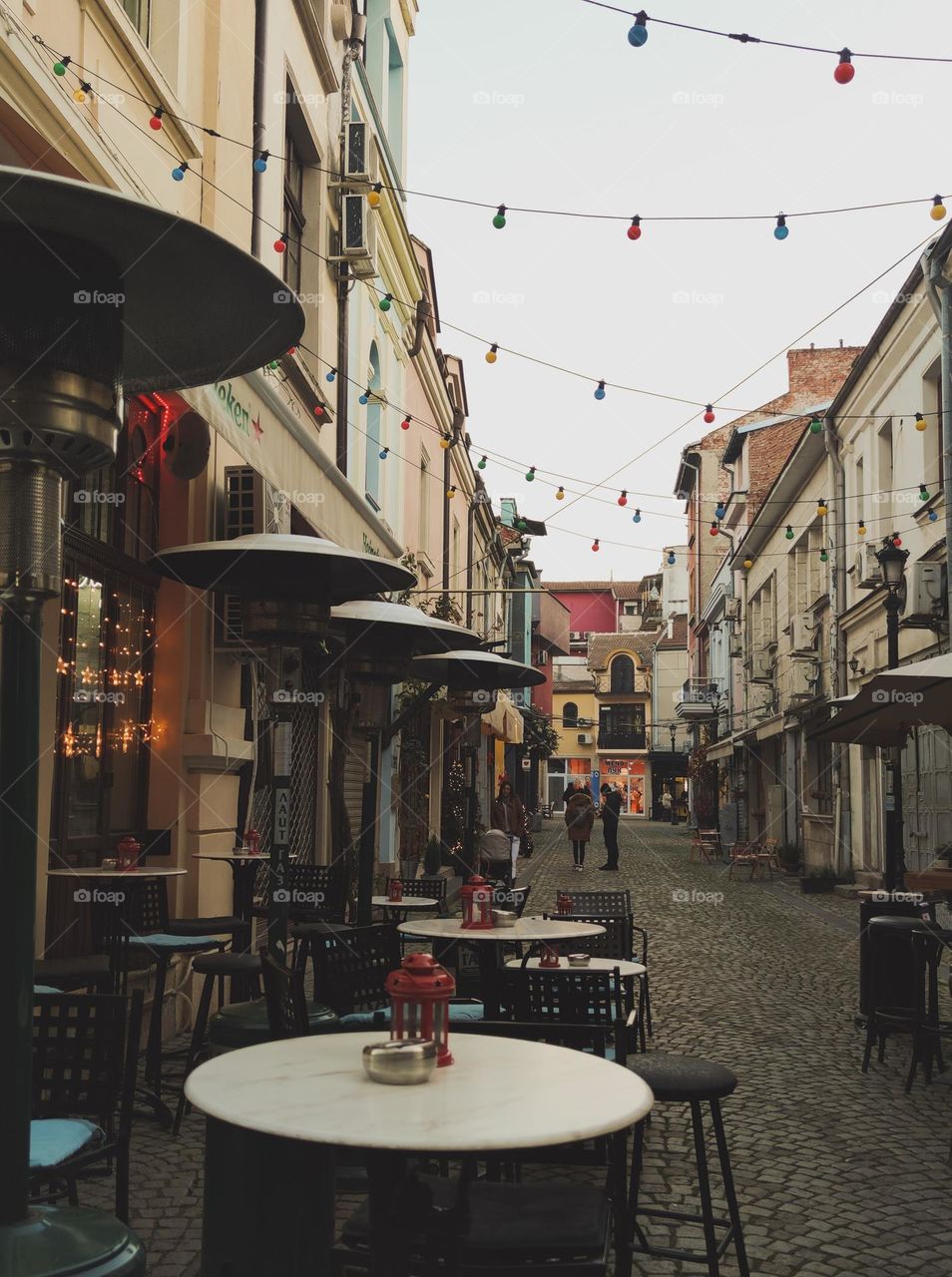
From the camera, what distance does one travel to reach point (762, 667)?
29.9 metres

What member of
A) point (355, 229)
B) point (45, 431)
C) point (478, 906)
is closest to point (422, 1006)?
point (45, 431)

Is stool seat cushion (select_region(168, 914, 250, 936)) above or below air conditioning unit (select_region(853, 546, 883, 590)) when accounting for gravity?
below

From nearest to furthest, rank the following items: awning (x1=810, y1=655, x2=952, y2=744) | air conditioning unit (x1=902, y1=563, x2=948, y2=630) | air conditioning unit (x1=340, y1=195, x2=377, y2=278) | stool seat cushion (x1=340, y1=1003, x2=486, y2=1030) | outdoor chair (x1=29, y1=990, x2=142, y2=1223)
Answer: outdoor chair (x1=29, y1=990, x2=142, y2=1223) < stool seat cushion (x1=340, y1=1003, x2=486, y2=1030) < awning (x1=810, y1=655, x2=952, y2=744) < air conditioning unit (x1=340, y1=195, x2=377, y2=278) < air conditioning unit (x1=902, y1=563, x2=948, y2=630)

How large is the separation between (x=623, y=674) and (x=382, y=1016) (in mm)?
62246

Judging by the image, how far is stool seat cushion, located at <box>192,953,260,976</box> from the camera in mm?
6324

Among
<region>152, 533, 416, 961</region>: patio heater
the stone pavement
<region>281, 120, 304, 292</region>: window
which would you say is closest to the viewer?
the stone pavement

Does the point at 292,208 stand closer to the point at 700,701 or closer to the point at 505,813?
the point at 505,813

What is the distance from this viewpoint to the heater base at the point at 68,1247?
8.44ft

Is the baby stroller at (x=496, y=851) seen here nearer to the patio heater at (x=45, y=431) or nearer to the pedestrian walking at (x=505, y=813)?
the pedestrian walking at (x=505, y=813)

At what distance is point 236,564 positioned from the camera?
6.41 m

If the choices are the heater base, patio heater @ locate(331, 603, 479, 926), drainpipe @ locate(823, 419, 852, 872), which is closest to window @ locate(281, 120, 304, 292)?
patio heater @ locate(331, 603, 479, 926)

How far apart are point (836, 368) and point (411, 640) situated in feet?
94.7

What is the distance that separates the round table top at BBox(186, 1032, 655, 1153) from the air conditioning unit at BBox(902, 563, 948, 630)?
12.8 m

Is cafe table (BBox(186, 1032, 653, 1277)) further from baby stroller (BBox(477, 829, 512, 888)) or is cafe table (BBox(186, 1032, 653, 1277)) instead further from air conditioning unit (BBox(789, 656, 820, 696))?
air conditioning unit (BBox(789, 656, 820, 696))
